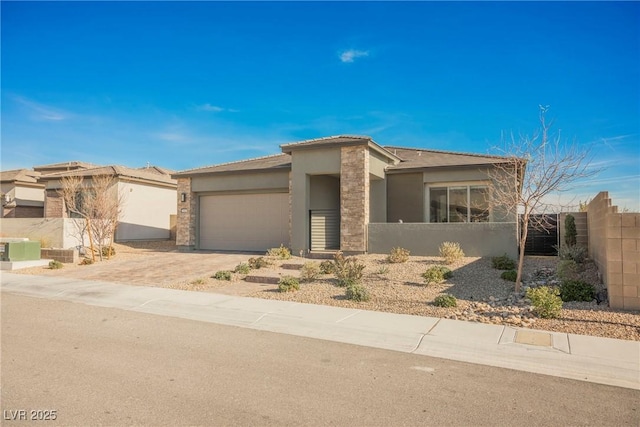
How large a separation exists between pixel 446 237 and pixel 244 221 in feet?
32.0

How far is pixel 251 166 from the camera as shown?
20.7 meters

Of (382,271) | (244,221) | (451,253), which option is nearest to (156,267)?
(244,221)

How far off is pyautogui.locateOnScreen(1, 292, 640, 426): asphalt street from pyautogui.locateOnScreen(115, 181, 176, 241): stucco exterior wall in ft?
59.9

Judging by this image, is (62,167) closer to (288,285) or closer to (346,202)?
(346,202)

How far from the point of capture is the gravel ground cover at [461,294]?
25.7 feet

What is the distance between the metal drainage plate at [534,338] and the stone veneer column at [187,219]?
17.0 meters

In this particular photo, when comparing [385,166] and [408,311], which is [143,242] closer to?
[385,166]

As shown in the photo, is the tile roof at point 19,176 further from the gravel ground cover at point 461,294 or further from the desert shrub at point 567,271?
the desert shrub at point 567,271

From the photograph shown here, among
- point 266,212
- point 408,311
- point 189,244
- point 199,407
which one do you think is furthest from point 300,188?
point 199,407

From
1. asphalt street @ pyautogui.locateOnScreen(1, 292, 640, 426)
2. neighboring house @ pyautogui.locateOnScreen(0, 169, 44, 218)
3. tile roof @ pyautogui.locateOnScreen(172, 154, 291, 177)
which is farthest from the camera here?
neighboring house @ pyautogui.locateOnScreen(0, 169, 44, 218)

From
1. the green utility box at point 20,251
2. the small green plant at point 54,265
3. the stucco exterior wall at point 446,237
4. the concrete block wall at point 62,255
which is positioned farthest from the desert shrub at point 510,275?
the green utility box at point 20,251

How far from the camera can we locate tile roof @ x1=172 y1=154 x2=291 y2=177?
19.6 m

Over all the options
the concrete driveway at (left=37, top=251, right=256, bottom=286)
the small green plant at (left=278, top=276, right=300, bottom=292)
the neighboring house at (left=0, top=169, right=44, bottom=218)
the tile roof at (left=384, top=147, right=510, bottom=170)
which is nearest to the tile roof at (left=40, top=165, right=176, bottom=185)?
the neighboring house at (left=0, top=169, right=44, bottom=218)

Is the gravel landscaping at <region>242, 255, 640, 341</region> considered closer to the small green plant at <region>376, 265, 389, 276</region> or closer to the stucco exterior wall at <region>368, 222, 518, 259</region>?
the small green plant at <region>376, 265, 389, 276</region>
